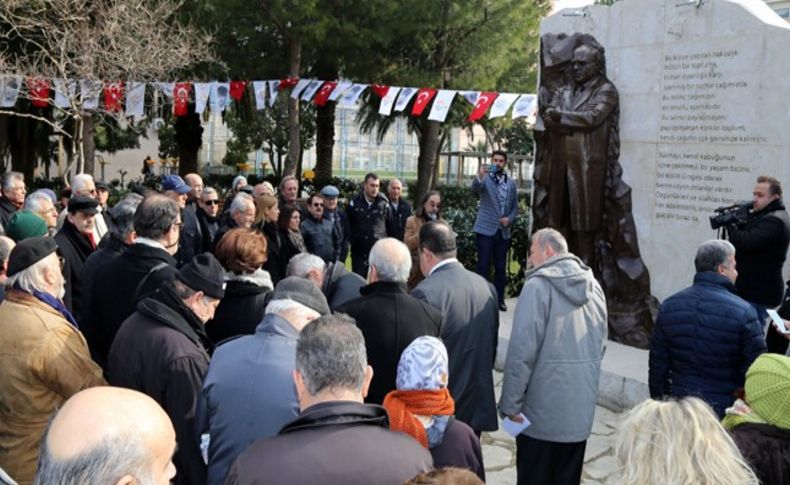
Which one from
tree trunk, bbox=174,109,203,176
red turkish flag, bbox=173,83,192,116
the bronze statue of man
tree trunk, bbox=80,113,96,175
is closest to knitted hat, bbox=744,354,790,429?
the bronze statue of man

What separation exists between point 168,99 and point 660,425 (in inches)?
627

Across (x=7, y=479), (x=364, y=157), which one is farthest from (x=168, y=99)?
(x=364, y=157)

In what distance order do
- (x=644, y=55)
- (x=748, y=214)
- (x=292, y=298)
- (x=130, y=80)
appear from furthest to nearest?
(x=130, y=80) < (x=644, y=55) < (x=748, y=214) < (x=292, y=298)

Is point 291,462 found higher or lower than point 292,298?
lower

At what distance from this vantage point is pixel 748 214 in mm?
5438

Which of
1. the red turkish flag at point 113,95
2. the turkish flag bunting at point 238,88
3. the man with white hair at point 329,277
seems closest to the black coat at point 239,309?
the man with white hair at point 329,277

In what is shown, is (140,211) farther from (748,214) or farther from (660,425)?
(748,214)

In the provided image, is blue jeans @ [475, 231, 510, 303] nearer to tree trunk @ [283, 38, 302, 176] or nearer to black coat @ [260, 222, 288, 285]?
black coat @ [260, 222, 288, 285]

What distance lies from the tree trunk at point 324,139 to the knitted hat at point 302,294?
18.3 m

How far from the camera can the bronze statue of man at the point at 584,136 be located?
7.11 metres

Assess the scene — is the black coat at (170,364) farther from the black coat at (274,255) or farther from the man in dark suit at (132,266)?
the black coat at (274,255)

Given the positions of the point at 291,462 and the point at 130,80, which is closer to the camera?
the point at 291,462

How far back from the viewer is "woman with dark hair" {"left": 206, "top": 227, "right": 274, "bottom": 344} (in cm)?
360

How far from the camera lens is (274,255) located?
6285mm
